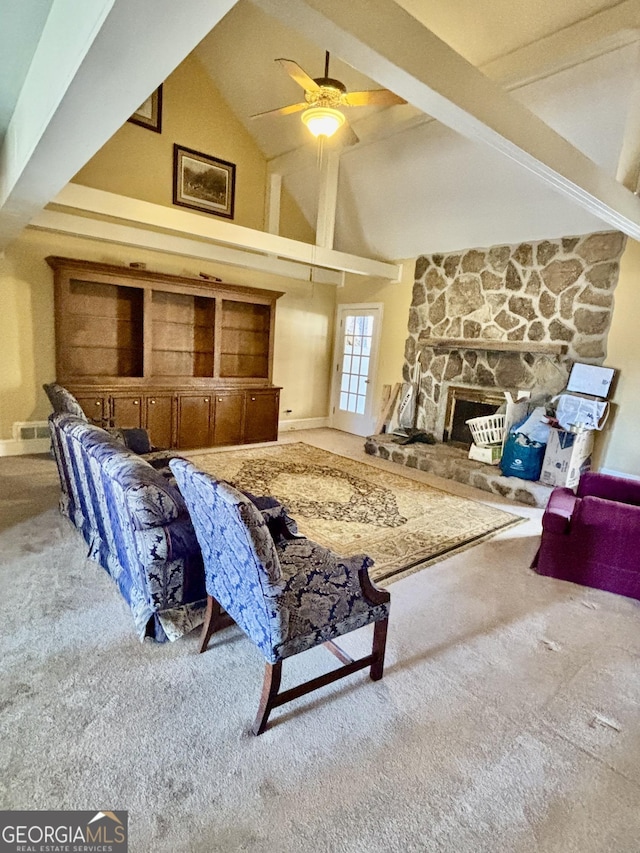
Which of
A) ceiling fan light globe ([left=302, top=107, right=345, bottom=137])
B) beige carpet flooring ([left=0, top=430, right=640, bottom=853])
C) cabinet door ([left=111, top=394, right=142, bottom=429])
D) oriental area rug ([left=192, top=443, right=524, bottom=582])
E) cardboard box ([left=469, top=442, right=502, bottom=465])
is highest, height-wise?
ceiling fan light globe ([left=302, top=107, right=345, bottom=137])

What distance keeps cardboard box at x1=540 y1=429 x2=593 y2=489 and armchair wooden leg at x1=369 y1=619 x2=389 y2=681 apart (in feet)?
10.9

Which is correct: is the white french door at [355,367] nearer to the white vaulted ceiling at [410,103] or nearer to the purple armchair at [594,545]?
the white vaulted ceiling at [410,103]

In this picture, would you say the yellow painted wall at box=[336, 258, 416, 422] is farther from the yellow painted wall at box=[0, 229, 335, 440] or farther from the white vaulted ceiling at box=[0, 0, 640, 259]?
the yellow painted wall at box=[0, 229, 335, 440]

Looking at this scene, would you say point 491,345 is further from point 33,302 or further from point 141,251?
point 33,302

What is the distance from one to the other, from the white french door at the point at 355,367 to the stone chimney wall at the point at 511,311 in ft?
2.35

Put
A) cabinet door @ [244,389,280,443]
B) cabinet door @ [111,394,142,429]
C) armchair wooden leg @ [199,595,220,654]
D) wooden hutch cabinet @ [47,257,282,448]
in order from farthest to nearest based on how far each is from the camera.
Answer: cabinet door @ [244,389,280,443] → cabinet door @ [111,394,142,429] → wooden hutch cabinet @ [47,257,282,448] → armchair wooden leg @ [199,595,220,654]

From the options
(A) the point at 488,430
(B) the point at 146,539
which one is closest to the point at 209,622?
(B) the point at 146,539

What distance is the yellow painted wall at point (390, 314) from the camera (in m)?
6.68

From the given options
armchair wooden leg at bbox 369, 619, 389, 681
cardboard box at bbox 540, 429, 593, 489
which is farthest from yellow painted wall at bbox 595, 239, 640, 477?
armchair wooden leg at bbox 369, 619, 389, 681

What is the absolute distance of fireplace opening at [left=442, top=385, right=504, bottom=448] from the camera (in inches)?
225

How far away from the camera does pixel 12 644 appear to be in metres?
Answer: 2.04

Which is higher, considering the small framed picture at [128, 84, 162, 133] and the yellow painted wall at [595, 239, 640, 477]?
the small framed picture at [128, 84, 162, 133]

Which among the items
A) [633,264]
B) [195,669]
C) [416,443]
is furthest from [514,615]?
[633,264]

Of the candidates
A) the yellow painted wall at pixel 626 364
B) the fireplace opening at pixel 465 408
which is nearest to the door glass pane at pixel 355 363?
the fireplace opening at pixel 465 408
